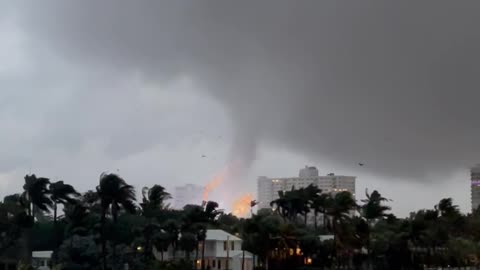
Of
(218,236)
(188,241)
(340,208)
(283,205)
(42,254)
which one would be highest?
(283,205)

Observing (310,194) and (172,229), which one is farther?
(310,194)

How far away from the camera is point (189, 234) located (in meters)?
98.7

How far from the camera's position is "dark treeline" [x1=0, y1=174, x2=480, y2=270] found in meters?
97.0

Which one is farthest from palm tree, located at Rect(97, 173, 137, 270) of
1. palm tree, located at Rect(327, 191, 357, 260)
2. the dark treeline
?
palm tree, located at Rect(327, 191, 357, 260)

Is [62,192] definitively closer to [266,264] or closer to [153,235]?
[153,235]

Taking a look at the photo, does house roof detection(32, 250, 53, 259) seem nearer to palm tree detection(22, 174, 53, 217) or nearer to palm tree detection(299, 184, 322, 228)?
palm tree detection(22, 174, 53, 217)

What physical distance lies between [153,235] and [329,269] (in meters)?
27.5

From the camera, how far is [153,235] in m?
99.2

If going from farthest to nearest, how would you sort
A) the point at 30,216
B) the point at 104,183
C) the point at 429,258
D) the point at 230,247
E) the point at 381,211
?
1. the point at 381,211
2. the point at 429,258
3. the point at 230,247
4. the point at 30,216
5. the point at 104,183

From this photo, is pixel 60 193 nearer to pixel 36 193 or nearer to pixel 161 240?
pixel 36 193

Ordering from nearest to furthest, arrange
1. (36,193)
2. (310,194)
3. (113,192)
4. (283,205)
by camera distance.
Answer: (113,192) < (36,193) < (310,194) < (283,205)

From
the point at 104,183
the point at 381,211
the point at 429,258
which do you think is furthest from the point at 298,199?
the point at 104,183

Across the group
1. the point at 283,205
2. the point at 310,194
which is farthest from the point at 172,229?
the point at 310,194

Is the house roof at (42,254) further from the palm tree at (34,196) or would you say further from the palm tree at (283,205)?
the palm tree at (283,205)
